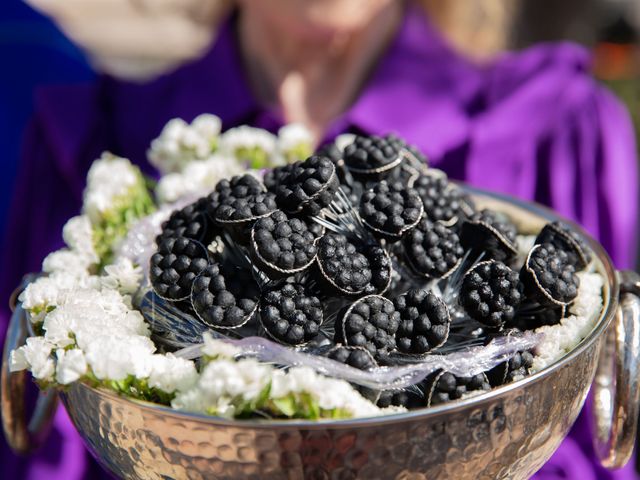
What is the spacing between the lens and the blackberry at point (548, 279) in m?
0.47

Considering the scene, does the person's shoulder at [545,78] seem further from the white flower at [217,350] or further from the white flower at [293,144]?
the white flower at [217,350]

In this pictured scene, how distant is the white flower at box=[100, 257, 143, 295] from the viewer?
51 cm

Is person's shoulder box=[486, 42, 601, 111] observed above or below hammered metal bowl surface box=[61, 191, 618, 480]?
below

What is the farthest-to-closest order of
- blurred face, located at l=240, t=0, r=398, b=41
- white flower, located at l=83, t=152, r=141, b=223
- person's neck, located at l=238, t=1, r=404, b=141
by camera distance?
person's neck, located at l=238, t=1, r=404, b=141 → blurred face, located at l=240, t=0, r=398, b=41 → white flower, located at l=83, t=152, r=141, b=223

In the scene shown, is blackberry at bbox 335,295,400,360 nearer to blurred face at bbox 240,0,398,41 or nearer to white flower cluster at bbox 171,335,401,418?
white flower cluster at bbox 171,335,401,418

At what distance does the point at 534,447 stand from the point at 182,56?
6.22ft

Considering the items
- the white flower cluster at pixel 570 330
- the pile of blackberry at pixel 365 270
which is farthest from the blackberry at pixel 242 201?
the white flower cluster at pixel 570 330

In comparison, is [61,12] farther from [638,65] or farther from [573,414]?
[638,65]

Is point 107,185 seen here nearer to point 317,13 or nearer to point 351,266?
point 351,266

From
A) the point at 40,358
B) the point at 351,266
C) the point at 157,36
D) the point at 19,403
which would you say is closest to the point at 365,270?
the point at 351,266

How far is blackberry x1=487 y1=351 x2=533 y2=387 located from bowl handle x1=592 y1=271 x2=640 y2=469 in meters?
0.12

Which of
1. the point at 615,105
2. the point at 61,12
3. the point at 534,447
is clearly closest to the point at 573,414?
the point at 534,447

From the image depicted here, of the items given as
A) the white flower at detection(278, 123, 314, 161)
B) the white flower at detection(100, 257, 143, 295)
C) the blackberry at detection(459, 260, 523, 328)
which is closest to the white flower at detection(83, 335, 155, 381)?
the white flower at detection(100, 257, 143, 295)

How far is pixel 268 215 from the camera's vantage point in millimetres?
458
